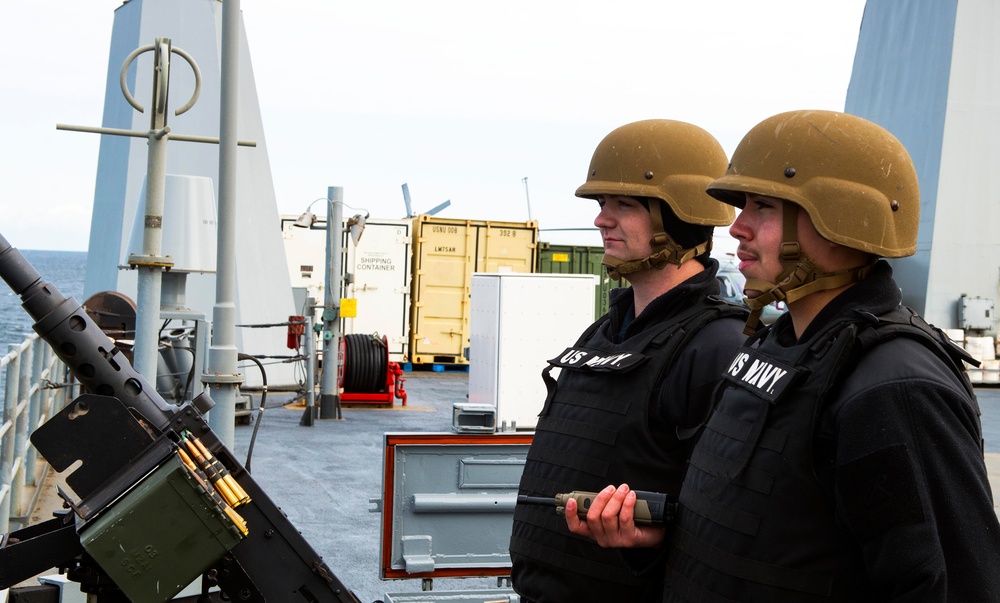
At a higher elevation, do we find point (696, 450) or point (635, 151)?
point (635, 151)

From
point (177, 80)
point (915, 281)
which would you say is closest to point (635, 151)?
point (177, 80)

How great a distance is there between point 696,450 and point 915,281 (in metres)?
26.5

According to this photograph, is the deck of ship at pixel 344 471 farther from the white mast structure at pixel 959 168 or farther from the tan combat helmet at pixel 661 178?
the white mast structure at pixel 959 168

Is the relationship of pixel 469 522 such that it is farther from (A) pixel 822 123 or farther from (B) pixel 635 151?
(A) pixel 822 123

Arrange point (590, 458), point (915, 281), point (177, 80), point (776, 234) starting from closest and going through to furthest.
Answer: point (776, 234) → point (590, 458) → point (177, 80) → point (915, 281)

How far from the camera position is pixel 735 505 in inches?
95.5

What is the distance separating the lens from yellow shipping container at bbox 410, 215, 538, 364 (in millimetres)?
25047

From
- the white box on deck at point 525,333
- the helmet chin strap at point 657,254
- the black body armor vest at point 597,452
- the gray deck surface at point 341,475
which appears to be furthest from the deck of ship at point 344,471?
the helmet chin strap at point 657,254

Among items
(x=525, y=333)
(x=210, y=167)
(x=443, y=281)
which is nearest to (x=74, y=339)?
(x=525, y=333)

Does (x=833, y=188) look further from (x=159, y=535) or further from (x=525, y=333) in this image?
(x=525, y=333)

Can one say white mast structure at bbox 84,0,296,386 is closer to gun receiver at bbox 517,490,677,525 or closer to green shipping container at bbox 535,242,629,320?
green shipping container at bbox 535,242,629,320

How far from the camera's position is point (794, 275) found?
2.51 m

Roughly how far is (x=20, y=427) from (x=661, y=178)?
7019mm

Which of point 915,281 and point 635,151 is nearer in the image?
point 635,151
